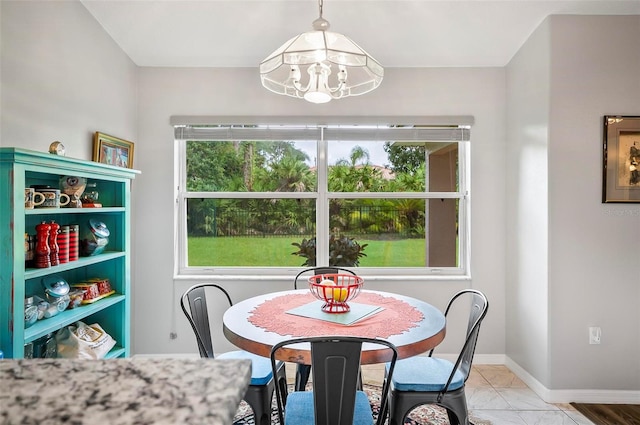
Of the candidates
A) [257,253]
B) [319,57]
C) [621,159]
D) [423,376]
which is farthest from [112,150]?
[621,159]

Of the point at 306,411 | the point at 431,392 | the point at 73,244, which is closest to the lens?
the point at 306,411

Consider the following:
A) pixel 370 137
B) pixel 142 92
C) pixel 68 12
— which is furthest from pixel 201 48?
pixel 370 137

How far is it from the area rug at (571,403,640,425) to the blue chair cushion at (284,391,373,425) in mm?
1672

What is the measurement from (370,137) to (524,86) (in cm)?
119

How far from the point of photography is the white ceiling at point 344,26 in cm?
250

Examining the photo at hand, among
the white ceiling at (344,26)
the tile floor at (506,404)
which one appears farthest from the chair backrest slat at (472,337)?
the white ceiling at (344,26)

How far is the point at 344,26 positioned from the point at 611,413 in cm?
309

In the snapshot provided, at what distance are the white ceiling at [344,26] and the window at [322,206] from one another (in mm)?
690

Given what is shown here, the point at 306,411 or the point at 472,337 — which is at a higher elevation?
the point at 472,337

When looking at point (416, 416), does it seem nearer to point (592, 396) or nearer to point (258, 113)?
point (592, 396)

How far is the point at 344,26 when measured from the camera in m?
2.70

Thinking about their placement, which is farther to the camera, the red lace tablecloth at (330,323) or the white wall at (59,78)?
the white wall at (59,78)

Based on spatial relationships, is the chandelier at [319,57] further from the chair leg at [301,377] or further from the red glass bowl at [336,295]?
the chair leg at [301,377]

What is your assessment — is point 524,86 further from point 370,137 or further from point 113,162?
point 113,162
